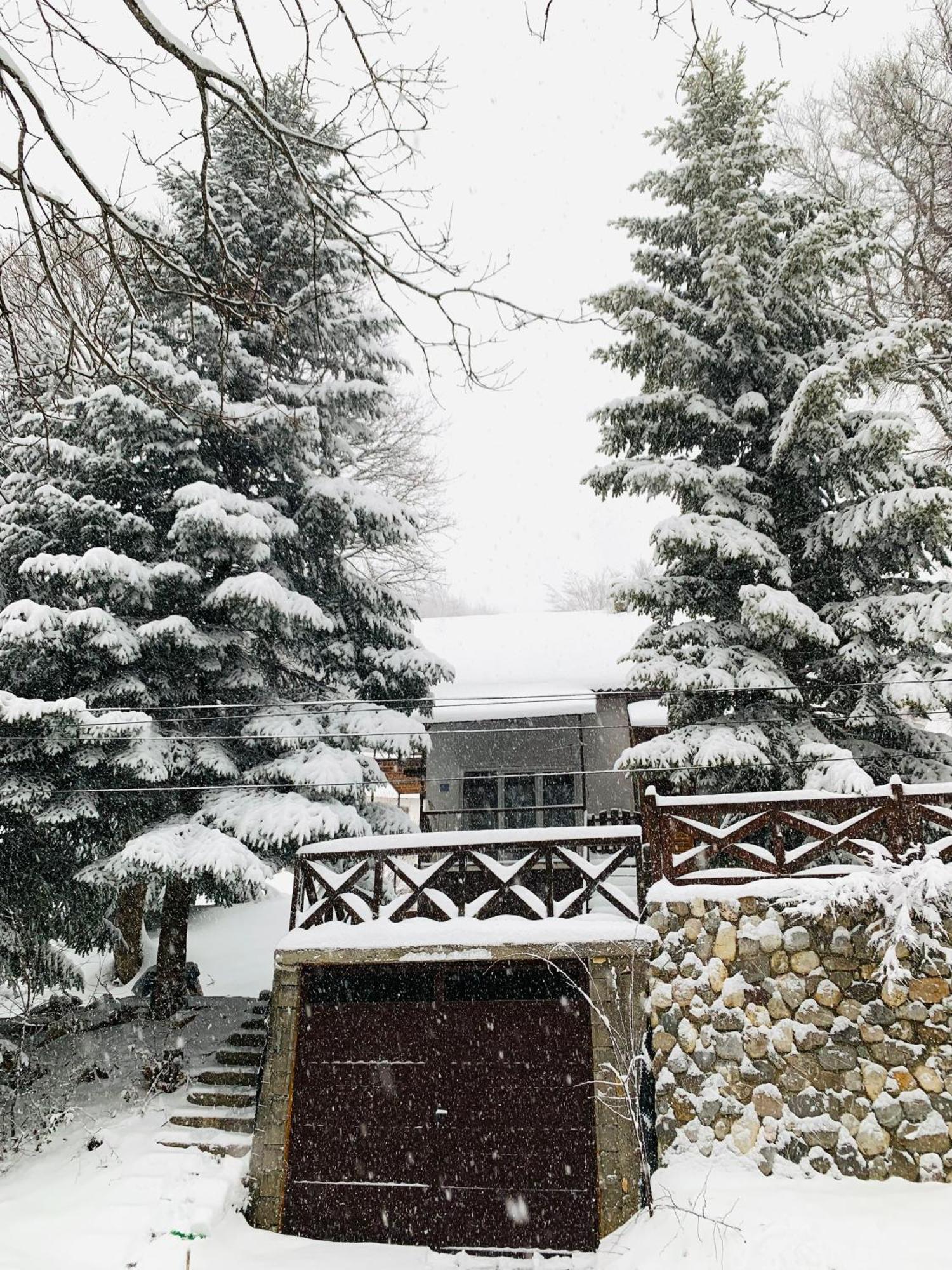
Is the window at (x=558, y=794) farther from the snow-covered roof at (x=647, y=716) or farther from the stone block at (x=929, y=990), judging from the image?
the stone block at (x=929, y=990)

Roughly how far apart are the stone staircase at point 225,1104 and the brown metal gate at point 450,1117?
0.88m

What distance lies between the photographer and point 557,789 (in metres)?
16.9

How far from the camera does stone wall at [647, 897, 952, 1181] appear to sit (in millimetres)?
6938

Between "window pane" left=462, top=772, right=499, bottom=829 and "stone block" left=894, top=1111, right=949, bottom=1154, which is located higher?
"window pane" left=462, top=772, right=499, bottom=829

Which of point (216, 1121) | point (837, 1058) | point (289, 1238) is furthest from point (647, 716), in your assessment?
point (289, 1238)

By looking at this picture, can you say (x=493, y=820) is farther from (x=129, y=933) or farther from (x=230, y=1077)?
(x=230, y=1077)

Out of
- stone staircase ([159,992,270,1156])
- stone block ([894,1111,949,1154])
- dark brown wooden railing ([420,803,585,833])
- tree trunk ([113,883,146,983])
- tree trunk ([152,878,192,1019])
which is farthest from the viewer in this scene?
dark brown wooden railing ([420,803,585,833])

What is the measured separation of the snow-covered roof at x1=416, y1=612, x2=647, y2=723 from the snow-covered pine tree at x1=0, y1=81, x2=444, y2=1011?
3007 mm

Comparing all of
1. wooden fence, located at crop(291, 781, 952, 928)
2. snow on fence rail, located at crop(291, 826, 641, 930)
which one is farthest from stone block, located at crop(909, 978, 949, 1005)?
snow on fence rail, located at crop(291, 826, 641, 930)

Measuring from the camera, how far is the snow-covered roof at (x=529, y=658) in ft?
51.8

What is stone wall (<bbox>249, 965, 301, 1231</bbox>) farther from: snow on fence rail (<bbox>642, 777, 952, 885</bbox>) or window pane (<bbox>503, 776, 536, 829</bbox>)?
window pane (<bbox>503, 776, 536, 829</bbox>)

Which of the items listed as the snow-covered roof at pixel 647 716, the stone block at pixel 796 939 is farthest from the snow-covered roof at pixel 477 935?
the snow-covered roof at pixel 647 716

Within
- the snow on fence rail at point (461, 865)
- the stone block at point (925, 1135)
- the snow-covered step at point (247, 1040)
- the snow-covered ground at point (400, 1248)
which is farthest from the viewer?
the snow-covered step at point (247, 1040)

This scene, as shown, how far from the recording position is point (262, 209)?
12102mm
